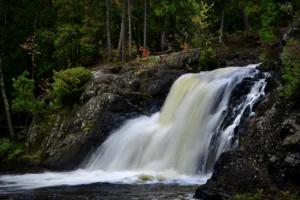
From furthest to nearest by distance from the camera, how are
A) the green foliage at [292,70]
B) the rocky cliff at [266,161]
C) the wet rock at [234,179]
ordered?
1. the green foliage at [292,70]
2. the wet rock at [234,179]
3. the rocky cliff at [266,161]

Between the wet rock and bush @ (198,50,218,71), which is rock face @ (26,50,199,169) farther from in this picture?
the wet rock

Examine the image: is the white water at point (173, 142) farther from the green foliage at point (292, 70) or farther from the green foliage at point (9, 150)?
the green foliage at point (9, 150)

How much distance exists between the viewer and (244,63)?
2092cm

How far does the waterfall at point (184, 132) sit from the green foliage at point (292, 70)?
340 cm

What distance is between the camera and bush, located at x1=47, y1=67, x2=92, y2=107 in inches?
838

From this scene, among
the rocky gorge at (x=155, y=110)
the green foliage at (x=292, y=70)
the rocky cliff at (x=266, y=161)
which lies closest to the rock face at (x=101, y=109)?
the rocky gorge at (x=155, y=110)

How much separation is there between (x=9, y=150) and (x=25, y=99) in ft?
10.00

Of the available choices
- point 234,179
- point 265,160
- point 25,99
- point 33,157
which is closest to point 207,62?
point 33,157

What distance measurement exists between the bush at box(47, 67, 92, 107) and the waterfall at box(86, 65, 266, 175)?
13.6 ft

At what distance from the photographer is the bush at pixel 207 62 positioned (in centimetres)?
2077

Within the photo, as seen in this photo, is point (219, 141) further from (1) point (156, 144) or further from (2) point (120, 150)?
(2) point (120, 150)

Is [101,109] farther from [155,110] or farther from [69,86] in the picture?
[69,86]

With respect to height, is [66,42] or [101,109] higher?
[66,42]

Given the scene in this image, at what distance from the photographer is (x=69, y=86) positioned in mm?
21422
